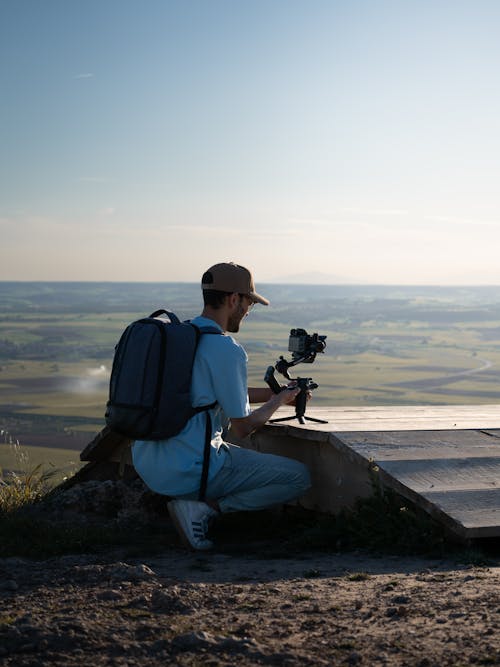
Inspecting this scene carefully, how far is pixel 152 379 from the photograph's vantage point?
5.45 metres

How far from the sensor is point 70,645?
3486 millimetres

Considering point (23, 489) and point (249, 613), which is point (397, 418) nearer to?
point (23, 489)

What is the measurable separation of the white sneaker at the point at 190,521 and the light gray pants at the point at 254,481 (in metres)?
0.18

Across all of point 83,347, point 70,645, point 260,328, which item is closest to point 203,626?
point 70,645

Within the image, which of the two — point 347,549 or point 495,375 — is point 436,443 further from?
point 495,375

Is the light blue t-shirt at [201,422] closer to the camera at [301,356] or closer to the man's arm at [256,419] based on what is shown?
the man's arm at [256,419]

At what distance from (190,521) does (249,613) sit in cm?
169

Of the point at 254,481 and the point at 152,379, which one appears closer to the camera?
the point at 152,379

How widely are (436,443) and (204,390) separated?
1.95 meters

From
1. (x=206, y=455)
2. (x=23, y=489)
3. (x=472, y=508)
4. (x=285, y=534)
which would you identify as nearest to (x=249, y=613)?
(x=206, y=455)

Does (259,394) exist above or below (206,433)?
above

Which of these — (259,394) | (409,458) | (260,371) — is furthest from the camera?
(260,371)

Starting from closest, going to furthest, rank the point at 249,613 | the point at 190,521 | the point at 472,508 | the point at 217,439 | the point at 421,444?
the point at 249,613, the point at 472,508, the point at 190,521, the point at 217,439, the point at 421,444

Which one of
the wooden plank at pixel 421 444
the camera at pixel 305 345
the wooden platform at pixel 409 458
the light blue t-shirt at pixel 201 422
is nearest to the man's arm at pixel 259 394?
the wooden platform at pixel 409 458
